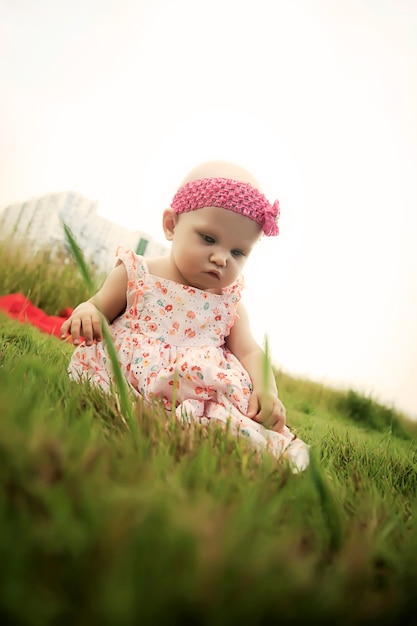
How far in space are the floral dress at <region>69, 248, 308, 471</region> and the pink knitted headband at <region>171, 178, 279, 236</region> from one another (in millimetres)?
258

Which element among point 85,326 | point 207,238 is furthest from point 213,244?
point 85,326

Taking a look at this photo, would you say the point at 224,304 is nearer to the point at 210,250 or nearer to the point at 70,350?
the point at 210,250

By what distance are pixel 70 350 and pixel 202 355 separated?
0.83 meters

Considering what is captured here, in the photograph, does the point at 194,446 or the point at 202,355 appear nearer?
the point at 194,446

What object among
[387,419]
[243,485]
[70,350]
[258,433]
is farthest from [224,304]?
[387,419]

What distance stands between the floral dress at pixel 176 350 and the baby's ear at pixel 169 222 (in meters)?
0.14

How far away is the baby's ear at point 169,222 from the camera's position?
1.55 m

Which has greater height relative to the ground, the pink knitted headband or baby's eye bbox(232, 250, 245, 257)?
the pink knitted headband

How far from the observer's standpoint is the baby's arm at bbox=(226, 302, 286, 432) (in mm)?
1261

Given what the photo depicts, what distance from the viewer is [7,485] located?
0.37m

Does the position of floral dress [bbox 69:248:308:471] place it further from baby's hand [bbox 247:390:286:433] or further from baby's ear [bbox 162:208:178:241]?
baby's ear [bbox 162:208:178:241]

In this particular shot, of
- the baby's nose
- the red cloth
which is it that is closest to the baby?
the baby's nose

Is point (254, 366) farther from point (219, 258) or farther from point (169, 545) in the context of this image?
point (169, 545)

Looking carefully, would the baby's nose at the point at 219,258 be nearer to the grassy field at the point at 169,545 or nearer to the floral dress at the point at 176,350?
the floral dress at the point at 176,350
